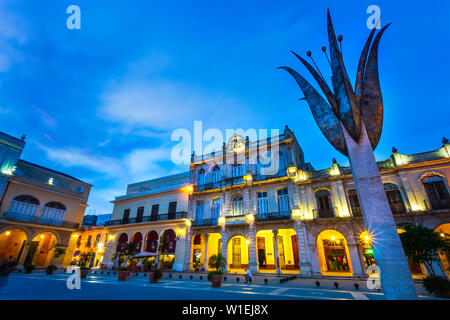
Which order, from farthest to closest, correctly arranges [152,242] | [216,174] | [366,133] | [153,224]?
1. [216,174]
2. [153,224]
3. [152,242]
4. [366,133]

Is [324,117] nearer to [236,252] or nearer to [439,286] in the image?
[439,286]

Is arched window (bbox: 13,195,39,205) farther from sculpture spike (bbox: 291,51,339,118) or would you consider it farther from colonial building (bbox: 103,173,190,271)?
sculpture spike (bbox: 291,51,339,118)

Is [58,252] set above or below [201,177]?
below

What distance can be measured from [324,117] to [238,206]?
15455 mm

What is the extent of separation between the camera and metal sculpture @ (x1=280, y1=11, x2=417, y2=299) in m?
5.07

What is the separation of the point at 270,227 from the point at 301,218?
9.08 feet

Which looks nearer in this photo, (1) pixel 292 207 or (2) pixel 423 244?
(2) pixel 423 244

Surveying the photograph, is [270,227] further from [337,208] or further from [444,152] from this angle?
[444,152]

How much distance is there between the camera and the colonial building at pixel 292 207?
49.3 feet

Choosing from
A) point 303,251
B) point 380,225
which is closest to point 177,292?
point 380,225

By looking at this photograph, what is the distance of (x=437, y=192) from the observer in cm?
1470

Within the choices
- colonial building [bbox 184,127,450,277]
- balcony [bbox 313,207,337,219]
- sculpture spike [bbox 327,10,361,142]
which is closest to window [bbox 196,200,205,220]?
colonial building [bbox 184,127,450,277]

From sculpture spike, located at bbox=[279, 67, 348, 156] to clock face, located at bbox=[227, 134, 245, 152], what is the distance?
50.2 feet
